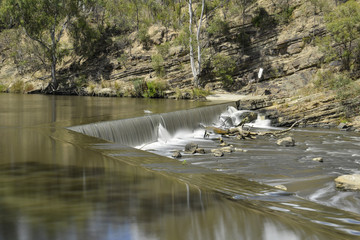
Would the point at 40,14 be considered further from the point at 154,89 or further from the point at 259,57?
the point at 259,57

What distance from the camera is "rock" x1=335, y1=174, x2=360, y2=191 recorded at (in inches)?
297

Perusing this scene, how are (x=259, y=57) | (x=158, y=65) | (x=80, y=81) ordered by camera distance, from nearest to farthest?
(x=259, y=57) → (x=158, y=65) → (x=80, y=81)

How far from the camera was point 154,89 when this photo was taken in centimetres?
3008

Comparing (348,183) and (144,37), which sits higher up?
(144,37)

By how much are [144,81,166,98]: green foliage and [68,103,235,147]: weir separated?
37.8 ft

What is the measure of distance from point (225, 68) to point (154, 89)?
22.9 ft

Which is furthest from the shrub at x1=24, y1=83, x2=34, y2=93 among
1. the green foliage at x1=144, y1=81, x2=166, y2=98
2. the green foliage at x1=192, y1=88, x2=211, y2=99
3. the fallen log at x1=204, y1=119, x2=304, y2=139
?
the fallen log at x1=204, y1=119, x2=304, y2=139

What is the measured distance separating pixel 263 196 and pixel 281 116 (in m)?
14.5

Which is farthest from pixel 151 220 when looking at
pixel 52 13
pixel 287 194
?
pixel 52 13

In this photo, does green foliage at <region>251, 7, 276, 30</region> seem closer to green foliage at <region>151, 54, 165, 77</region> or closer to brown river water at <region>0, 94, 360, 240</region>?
green foliage at <region>151, 54, 165, 77</region>

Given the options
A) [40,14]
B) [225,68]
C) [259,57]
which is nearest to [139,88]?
[225,68]

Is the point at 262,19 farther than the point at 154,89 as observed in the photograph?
Yes

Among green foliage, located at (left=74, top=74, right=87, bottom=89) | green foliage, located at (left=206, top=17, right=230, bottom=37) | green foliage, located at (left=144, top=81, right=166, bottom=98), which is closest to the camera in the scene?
green foliage, located at (left=144, top=81, right=166, bottom=98)

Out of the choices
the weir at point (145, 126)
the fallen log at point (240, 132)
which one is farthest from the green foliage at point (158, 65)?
the fallen log at point (240, 132)
